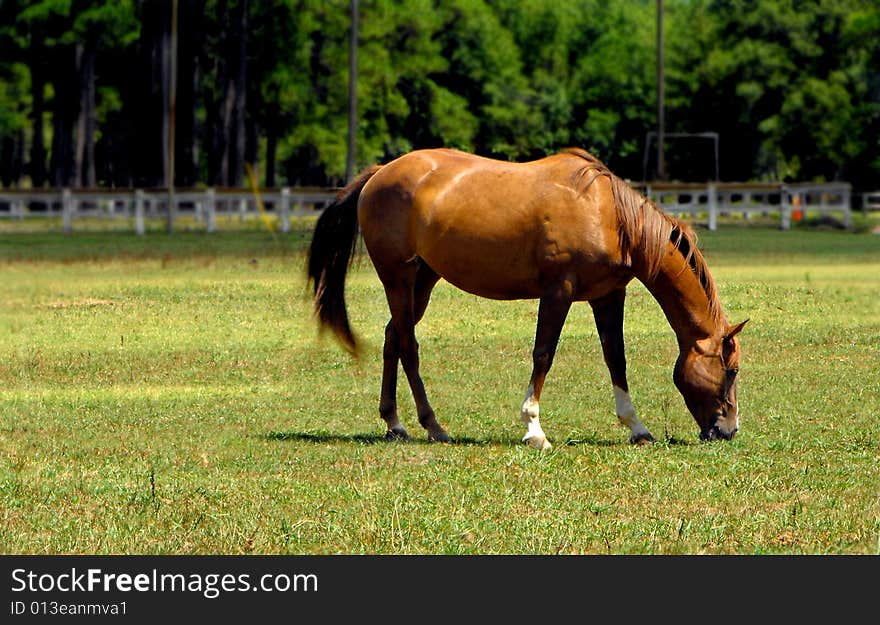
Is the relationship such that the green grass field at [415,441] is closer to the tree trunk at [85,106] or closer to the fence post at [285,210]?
the fence post at [285,210]

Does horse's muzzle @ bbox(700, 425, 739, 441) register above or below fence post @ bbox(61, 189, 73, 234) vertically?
below

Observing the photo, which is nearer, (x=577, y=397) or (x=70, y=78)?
(x=577, y=397)

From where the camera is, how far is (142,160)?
56.9 metres

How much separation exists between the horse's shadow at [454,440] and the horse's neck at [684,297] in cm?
74

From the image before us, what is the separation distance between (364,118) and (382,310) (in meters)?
47.7

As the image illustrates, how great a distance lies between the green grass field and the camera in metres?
7.79

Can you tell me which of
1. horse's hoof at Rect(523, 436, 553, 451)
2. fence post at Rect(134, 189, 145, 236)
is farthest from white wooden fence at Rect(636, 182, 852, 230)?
horse's hoof at Rect(523, 436, 553, 451)

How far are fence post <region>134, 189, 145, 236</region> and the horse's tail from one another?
114 ft

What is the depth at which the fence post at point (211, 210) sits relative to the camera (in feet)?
156

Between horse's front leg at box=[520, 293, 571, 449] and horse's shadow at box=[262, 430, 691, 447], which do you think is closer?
horse's front leg at box=[520, 293, 571, 449]

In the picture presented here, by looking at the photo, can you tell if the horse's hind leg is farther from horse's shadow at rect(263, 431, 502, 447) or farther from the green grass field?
the green grass field

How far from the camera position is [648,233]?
1046 cm

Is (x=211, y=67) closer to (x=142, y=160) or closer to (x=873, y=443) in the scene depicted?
(x=142, y=160)
